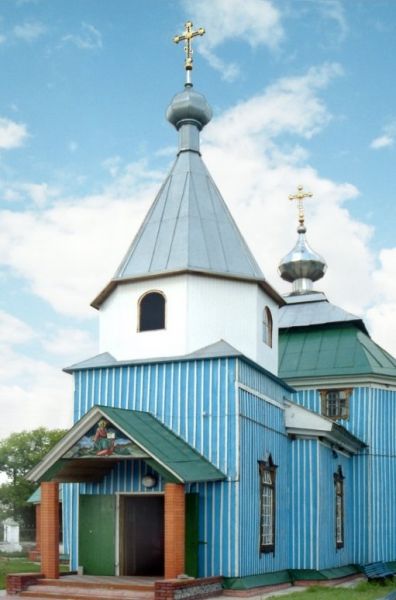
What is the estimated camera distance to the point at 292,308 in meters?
25.4

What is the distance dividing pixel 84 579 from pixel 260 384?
495cm

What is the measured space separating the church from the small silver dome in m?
0.03

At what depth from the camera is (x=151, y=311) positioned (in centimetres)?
1675

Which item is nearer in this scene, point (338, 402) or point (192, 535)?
point (192, 535)

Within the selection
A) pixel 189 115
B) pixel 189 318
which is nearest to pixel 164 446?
pixel 189 318

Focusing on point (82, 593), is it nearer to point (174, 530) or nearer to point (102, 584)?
point (102, 584)

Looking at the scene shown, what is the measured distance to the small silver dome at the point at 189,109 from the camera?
18.8m

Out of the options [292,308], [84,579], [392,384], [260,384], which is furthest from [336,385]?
[84,579]

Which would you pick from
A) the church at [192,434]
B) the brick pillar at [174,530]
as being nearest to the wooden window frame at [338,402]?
the church at [192,434]

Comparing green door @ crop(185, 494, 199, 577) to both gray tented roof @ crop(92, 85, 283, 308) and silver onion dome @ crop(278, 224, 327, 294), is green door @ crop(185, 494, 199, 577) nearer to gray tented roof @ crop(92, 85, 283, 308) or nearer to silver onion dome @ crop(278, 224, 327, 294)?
gray tented roof @ crop(92, 85, 283, 308)

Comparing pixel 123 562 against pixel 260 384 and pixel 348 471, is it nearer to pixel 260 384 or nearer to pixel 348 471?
pixel 260 384

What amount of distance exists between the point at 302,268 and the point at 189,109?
9791mm

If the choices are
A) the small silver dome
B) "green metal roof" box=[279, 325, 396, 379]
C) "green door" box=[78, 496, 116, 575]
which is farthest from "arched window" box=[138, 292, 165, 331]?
"green metal roof" box=[279, 325, 396, 379]

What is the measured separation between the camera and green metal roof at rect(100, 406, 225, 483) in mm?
13828
